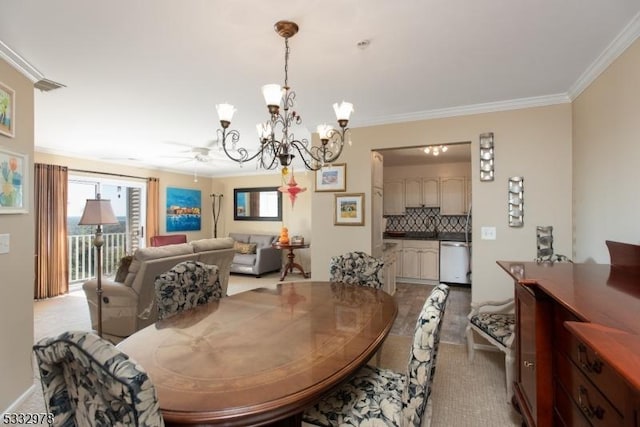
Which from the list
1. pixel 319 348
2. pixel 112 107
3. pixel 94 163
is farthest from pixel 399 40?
pixel 94 163

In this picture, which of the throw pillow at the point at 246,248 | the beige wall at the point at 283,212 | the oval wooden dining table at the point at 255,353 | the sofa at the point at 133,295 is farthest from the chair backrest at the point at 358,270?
the throw pillow at the point at 246,248

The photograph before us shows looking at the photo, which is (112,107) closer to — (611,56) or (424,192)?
(611,56)

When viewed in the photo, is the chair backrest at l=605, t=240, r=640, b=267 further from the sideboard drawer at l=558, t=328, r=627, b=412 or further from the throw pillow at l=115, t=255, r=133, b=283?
the throw pillow at l=115, t=255, r=133, b=283

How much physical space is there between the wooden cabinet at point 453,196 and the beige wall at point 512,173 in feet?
9.68

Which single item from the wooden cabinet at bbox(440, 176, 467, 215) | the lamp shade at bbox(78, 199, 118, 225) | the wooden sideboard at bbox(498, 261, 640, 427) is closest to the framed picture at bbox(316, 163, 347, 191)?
the wooden sideboard at bbox(498, 261, 640, 427)

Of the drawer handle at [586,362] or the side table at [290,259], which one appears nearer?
the drawer handle at [586,362]

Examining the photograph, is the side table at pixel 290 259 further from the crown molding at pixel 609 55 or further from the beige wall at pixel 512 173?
the crown molding at pixel 609 55

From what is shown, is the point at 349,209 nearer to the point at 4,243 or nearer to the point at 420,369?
the point at 420,369

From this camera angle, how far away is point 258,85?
8.76 ft

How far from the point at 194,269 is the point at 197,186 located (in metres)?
6.29

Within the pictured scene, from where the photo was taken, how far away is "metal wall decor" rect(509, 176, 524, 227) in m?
3.00

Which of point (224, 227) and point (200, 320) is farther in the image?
point (224, 227)

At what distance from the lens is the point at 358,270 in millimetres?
2748

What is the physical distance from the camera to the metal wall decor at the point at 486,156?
10.1ft
